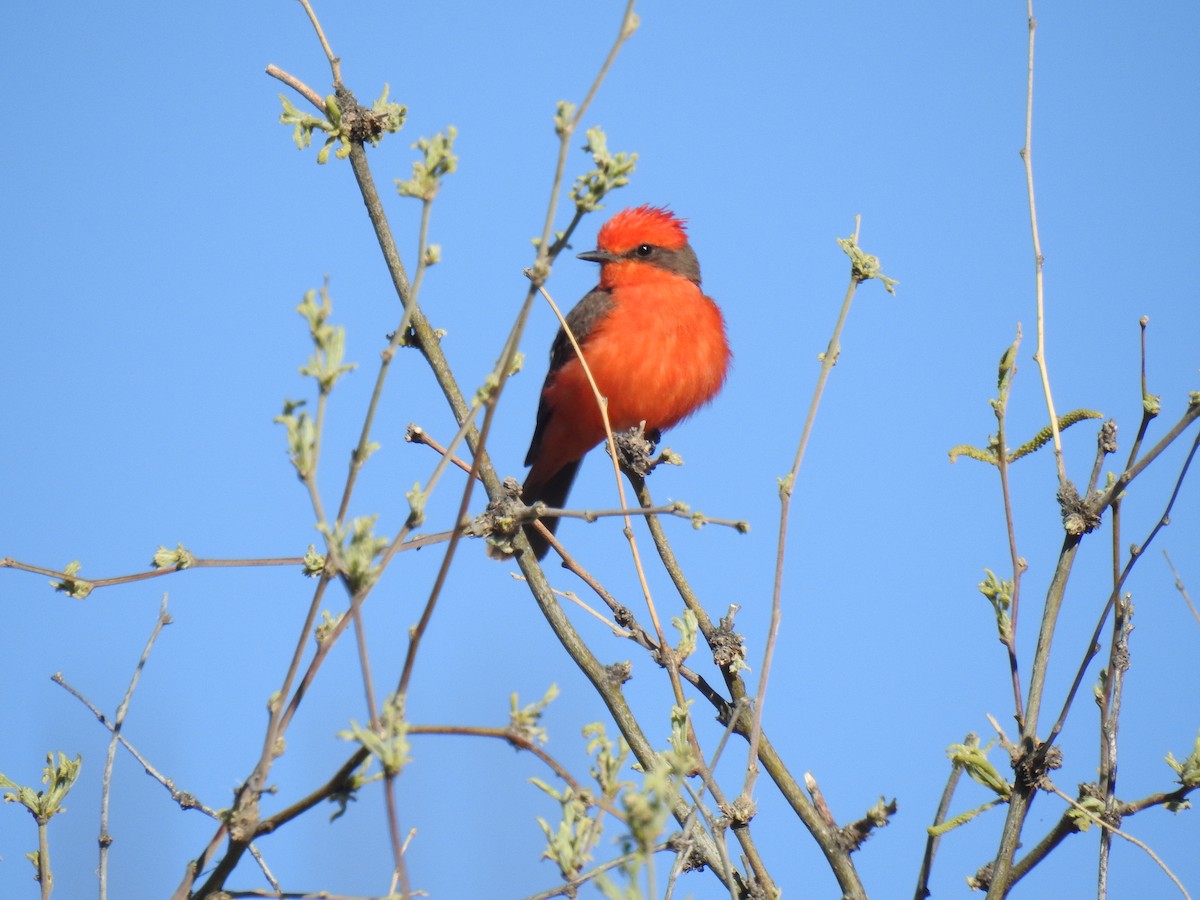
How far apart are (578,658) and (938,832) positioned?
2.91 feet

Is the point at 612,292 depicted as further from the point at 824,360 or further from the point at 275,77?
the point at 824,360

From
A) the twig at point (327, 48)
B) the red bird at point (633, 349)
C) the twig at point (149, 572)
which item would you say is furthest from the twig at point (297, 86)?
the red bird at point (633, 349)

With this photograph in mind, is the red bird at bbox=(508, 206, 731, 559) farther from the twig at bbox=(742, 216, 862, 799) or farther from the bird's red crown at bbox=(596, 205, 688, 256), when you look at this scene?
the twig at bbox=(742, 216, 862, 799)

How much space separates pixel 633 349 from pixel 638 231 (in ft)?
3.31

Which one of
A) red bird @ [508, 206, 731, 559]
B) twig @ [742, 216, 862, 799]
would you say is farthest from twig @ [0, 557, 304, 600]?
red bird @ [508, 206, 731, 559]

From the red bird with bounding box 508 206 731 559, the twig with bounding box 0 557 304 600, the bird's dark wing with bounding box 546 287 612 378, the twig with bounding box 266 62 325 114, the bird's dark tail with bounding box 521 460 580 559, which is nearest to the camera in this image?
the twig with bounding box 0 557 304 600

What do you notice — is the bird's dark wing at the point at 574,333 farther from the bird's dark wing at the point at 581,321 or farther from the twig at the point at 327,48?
the twig at the point at 327,48

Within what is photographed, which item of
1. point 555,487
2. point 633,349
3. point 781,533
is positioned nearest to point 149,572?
point 781,533

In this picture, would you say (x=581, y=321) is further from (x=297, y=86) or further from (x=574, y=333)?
(x=297, y=86)

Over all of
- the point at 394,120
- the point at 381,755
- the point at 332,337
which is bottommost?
the point at 381,755

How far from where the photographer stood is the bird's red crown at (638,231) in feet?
24.6

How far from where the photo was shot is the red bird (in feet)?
22.5

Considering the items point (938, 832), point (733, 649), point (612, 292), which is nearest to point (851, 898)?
point (938, 832)

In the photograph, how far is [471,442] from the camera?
2.76 metres
